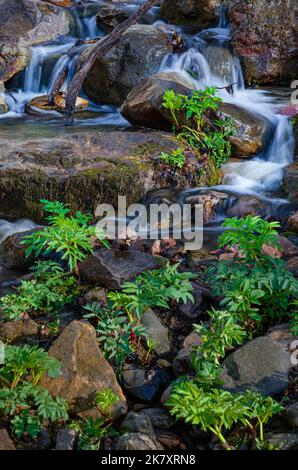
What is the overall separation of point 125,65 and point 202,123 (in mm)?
3332

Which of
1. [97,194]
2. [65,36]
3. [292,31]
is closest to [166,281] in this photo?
[97,194]

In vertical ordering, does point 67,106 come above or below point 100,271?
above

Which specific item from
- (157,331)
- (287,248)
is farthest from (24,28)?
(157,331)

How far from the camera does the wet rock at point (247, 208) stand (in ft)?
20.0

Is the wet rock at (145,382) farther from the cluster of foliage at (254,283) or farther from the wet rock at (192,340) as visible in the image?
the cluster of foliage at (254,283)

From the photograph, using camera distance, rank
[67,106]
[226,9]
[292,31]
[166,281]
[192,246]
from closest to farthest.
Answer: [166,281]
[192,246]
[67,106]
[292,31]
[226,9]

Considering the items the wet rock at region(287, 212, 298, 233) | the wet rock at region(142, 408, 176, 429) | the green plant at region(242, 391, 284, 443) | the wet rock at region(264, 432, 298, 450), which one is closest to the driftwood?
the wet rock at region(287, 212, 298, 233)

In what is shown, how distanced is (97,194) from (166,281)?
8.86ft

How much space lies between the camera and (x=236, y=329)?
327cm

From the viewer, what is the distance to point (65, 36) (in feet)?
40.0

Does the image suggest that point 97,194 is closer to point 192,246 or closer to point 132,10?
point 192,246

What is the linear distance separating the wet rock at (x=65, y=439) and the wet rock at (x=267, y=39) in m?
8.49

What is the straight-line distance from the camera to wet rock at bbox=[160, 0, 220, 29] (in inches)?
429

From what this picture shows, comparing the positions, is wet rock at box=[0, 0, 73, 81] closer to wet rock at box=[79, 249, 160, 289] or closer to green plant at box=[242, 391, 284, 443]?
wet rock at box=[79, 249, 160, 289]
